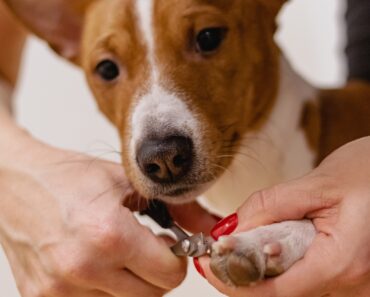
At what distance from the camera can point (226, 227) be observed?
92 centimetres

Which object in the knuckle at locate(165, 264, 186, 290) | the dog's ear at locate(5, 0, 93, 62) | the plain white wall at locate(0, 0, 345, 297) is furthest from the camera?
the plain white wall at locate(0, 0, 345, 297)

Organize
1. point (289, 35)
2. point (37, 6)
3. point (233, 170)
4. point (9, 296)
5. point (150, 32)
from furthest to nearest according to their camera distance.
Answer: point (289, 35), point (9, 296), point (37, 6), point (233, 170), point (150, 32)

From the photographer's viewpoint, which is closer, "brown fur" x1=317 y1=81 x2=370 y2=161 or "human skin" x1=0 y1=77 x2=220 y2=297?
"human skin" x1=0 y1=77 x2=220 y2=297

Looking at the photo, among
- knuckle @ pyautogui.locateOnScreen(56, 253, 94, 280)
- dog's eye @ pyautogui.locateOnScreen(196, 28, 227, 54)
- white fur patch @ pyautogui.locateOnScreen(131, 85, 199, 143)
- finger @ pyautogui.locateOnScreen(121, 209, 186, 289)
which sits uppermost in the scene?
dog's eye @ pyautogui.locateOnScreen(196, 28, 227, 54)

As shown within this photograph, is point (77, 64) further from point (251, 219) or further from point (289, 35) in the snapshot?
point (289, 35)

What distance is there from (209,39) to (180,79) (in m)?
0.12

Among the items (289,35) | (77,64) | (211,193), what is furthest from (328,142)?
(289,35)

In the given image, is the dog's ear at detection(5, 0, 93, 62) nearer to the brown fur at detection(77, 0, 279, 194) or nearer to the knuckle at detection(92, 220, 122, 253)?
the brown fur at detection(77, 0, 279, 194)

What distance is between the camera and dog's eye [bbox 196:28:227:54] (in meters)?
1.20

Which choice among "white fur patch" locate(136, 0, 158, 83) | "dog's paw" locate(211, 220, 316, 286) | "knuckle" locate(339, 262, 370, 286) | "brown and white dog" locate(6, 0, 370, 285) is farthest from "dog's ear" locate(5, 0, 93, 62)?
"knuckle" locate(339, 262, 370, 286)

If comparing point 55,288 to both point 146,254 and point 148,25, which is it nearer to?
point 146,254

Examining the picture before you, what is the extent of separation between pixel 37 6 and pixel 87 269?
29.1 inches

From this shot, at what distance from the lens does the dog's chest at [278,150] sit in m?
1.32

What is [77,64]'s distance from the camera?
1505 millimetres
